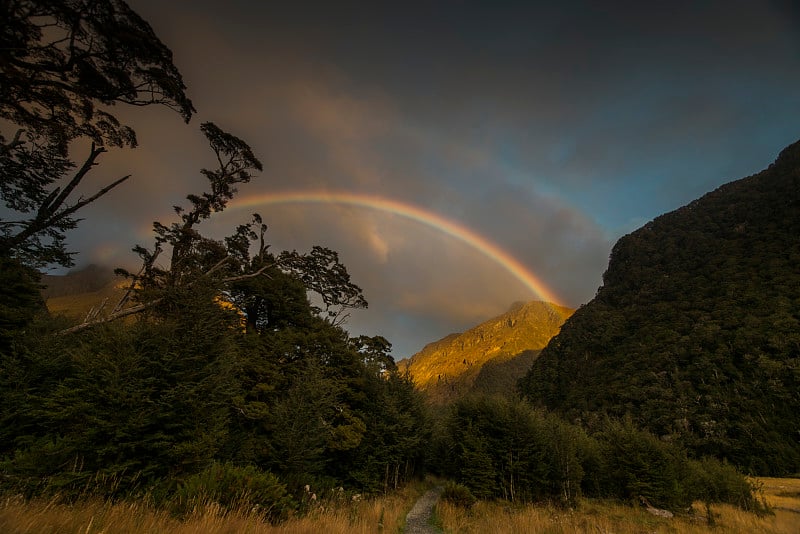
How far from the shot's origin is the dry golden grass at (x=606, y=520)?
880 cm

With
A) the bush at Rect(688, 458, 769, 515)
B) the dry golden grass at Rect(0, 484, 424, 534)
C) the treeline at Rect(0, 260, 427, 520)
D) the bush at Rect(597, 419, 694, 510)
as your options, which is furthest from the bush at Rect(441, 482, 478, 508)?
the bush at Rect(688, 458, 769, 515)

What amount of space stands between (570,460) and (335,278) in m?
22.0

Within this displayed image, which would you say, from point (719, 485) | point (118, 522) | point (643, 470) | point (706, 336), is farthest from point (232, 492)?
point (706, 336)

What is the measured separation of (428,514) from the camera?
53.1 ft

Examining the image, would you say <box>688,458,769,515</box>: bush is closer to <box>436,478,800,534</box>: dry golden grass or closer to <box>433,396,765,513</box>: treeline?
<box>433,396,765,513</box>: treeline

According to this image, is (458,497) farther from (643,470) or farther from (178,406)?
(178,406)

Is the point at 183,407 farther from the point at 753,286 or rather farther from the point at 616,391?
the point at 753,286

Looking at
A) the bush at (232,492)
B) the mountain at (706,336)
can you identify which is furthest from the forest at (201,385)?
the mountain at (706,336)

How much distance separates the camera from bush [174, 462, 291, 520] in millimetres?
5461

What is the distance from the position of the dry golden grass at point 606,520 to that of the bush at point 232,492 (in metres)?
5.28

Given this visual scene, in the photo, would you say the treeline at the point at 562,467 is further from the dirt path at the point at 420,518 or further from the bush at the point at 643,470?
the dirt path at the point at 420,518

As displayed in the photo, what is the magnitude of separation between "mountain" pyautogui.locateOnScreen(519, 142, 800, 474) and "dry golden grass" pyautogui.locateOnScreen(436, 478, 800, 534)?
28.9 meters

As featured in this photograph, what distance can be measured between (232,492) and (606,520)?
14.9 metres

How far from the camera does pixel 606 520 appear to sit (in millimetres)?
13031
